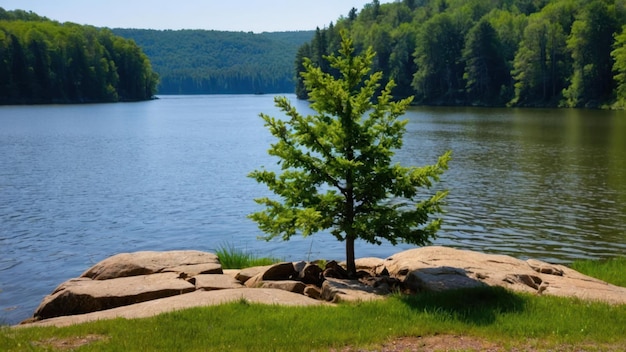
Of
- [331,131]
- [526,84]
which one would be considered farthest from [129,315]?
[526,84]

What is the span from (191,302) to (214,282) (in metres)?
2.17

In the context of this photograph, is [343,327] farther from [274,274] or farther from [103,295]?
[103,295]

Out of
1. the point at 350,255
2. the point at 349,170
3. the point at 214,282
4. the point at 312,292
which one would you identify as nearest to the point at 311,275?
the point at 350,255

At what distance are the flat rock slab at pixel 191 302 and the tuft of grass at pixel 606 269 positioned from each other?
26.3 feet

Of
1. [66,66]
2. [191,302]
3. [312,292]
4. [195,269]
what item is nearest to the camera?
[191,302]

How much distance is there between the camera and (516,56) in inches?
4611

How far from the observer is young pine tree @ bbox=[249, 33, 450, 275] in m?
14.3

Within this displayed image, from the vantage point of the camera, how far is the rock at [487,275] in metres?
13.0

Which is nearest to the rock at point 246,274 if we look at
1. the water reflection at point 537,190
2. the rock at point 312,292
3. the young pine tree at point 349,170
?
the young pine tree at point 349,170

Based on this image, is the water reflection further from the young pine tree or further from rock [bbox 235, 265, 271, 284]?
rock [bbox 235, 265, 271, 284]

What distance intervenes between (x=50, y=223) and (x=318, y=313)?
19084mm

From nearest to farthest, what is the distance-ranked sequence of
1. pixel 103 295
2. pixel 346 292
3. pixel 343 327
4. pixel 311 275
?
pixel 343 327 < pixel 346 292 < pixel 103 295 < pixel 311 275

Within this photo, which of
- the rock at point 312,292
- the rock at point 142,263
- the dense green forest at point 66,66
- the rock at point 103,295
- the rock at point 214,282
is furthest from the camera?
the dense green forest at point 66,66

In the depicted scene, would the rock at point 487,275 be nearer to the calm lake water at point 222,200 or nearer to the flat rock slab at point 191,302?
the flat rock slab at point 191,302
